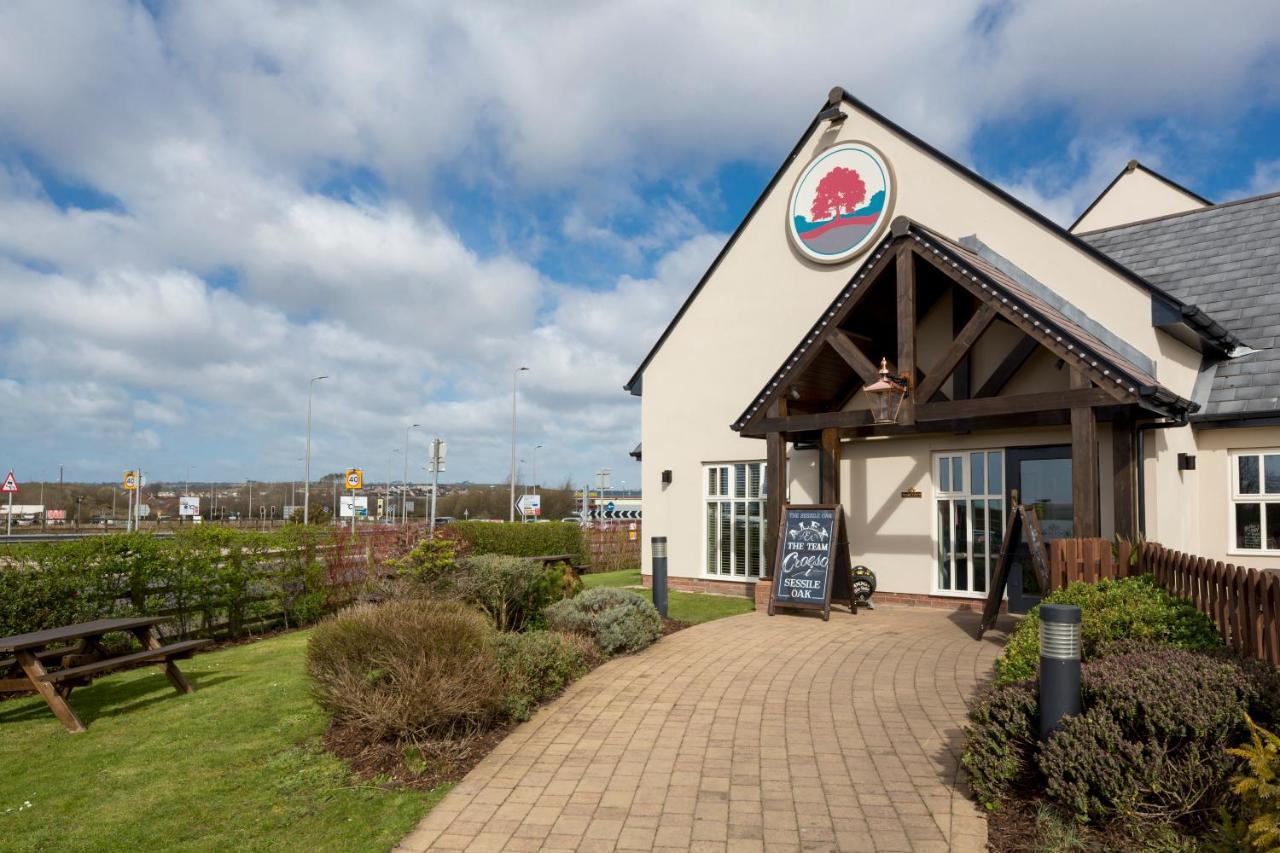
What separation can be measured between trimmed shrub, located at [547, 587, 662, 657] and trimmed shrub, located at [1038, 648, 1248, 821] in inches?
205

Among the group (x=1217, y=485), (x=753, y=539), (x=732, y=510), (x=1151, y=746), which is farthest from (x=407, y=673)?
(x=1217, y=485)

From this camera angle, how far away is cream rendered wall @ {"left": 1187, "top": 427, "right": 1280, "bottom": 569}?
1083cm

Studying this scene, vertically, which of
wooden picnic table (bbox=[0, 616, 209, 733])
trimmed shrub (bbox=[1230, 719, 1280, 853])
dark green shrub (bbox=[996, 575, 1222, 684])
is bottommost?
wooden picnic table (bbox=[0, 616, 209, 733])

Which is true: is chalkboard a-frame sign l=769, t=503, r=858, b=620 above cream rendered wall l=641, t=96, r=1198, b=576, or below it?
below

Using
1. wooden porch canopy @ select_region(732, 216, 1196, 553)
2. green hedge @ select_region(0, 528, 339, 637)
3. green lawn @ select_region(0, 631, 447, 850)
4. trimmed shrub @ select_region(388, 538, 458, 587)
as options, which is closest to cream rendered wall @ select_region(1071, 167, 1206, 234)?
wooden porch canopy @ select_region(732, 216, 1196, 553)

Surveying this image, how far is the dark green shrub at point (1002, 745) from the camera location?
16.2 ft

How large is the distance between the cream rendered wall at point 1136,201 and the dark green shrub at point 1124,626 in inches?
568

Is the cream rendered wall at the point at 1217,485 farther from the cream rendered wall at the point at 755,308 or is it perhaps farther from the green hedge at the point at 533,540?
the green hedge at the point at 533,540

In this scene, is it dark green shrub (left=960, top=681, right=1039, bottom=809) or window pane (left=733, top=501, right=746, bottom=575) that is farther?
window pane (left=733, top=501, right=746, bottom=575)

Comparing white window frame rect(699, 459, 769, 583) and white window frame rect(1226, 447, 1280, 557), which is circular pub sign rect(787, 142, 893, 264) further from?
white window frame rect(1226, 447, 1280, 557)

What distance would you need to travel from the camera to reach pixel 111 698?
841 cm

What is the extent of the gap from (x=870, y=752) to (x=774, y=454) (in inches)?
279

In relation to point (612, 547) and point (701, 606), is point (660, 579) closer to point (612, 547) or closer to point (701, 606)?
point (701, 606)

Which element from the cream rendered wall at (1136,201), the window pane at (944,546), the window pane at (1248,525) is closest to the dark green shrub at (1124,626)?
the window pane at (1248,525)
